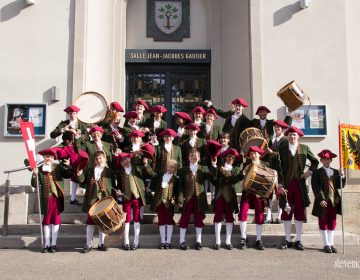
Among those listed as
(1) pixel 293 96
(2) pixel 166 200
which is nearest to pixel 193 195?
(2) pixel 166 200

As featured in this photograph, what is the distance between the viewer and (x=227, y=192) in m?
7.27

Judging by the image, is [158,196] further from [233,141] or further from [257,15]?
[257,15]

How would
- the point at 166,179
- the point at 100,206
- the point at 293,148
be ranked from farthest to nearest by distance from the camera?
the point at 293,148 → the point at 166,179 → the point at 100,206

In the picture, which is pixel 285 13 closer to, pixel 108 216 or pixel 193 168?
pixel 193 168

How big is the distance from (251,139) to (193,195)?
147 cm

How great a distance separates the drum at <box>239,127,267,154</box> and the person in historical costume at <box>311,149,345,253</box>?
103 centimetres

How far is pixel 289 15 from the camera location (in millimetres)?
10812

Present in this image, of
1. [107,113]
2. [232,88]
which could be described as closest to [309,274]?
[107,113]

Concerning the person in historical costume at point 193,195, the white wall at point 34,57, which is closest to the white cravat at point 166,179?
the person in historical costume at point 193,195

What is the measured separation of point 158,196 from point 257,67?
4.87 meters

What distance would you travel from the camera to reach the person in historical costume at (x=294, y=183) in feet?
23.9

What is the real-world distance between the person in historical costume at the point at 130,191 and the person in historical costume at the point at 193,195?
2.23 ft

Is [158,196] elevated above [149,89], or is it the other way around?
[149,89]

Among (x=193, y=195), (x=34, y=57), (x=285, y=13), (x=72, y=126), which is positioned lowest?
(x=193, y=195)
